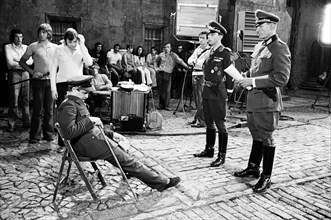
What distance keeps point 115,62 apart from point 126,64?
454 mm

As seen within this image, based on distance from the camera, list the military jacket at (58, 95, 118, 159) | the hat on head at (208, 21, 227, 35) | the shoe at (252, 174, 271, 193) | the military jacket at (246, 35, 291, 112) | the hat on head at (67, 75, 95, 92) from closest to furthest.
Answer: the military jacket at (58, 95, 118, 159) → the hat on head at (67, 75, 95, 92) → the military jacket at (246, 35, 291, 112) → the shoe at (252, 174, 271, 193) → the hat on head at (208, 21, 227, 35)

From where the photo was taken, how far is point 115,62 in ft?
42.4

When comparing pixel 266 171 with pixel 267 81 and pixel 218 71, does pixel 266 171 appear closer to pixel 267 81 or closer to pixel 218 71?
pixel 267 81

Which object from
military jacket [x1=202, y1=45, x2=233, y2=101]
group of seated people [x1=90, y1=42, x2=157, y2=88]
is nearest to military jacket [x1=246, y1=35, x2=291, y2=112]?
military jacket [x1=202, y1=45, x2=233, y2=101]

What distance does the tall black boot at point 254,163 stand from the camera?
5523 mm

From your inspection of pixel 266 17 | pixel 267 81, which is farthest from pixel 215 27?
pixel 267 81

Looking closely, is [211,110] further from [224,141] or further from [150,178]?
[150,178]

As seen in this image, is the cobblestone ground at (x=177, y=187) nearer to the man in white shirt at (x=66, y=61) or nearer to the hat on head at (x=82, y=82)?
the man in white shirt at (x=66, y=61)

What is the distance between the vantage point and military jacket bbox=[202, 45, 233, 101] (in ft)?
19.4

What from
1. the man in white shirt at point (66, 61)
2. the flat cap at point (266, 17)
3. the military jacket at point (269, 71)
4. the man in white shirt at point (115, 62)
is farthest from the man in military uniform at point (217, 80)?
the man in white shirt at point (115, 62)

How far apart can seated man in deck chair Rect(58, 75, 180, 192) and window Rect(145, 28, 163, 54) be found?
1076cm

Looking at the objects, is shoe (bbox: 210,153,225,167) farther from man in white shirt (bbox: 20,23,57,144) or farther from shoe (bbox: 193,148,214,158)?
man in white shirt (bbox: 20,23,57,144)

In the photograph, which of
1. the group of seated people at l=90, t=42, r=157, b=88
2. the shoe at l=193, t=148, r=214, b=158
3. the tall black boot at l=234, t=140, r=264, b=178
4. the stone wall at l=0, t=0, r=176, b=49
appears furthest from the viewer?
the group of seated people at l=90, t=42, r=157, b=88

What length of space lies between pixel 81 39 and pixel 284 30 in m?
11.1
